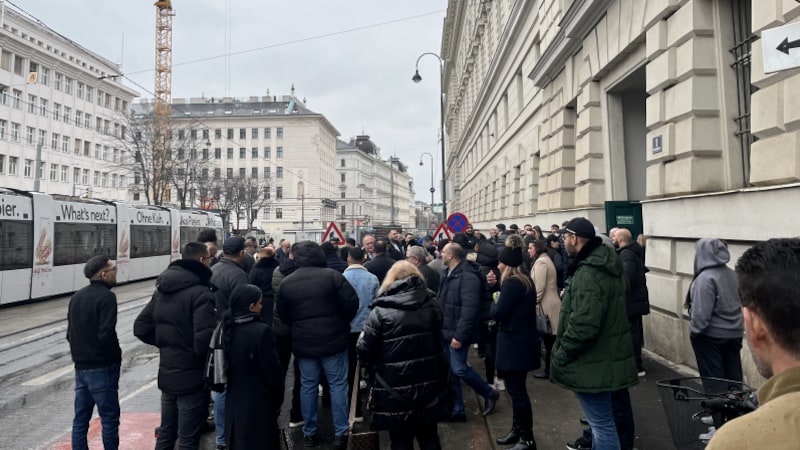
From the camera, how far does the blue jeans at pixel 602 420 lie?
3803 mm

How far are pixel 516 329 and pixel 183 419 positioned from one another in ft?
10.3

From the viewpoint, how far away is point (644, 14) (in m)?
8.38

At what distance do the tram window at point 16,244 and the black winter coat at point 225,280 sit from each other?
12.2 meters

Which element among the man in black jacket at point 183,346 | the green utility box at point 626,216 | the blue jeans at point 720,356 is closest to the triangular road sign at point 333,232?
the green utility box at point 626,216

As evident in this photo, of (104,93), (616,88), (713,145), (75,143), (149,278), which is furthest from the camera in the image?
(104,93)

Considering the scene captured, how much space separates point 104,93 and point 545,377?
77715mm

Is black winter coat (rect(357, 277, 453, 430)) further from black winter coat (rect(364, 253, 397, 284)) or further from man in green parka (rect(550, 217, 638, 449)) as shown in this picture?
black winter coat (rect(364, 253, 397, 284))

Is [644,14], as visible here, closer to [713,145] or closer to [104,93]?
[713,145]

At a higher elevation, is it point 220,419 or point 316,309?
point 316,309

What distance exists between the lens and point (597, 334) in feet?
12.3

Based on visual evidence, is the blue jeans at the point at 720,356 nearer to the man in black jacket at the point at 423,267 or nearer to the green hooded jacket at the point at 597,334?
the green hooded jacket at the point at 597,334

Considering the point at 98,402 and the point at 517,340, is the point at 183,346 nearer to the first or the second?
the point at 98,402

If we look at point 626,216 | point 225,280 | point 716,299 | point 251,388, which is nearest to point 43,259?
point 225,280

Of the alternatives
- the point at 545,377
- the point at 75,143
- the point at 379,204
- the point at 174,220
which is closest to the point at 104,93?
the point at 75,143
